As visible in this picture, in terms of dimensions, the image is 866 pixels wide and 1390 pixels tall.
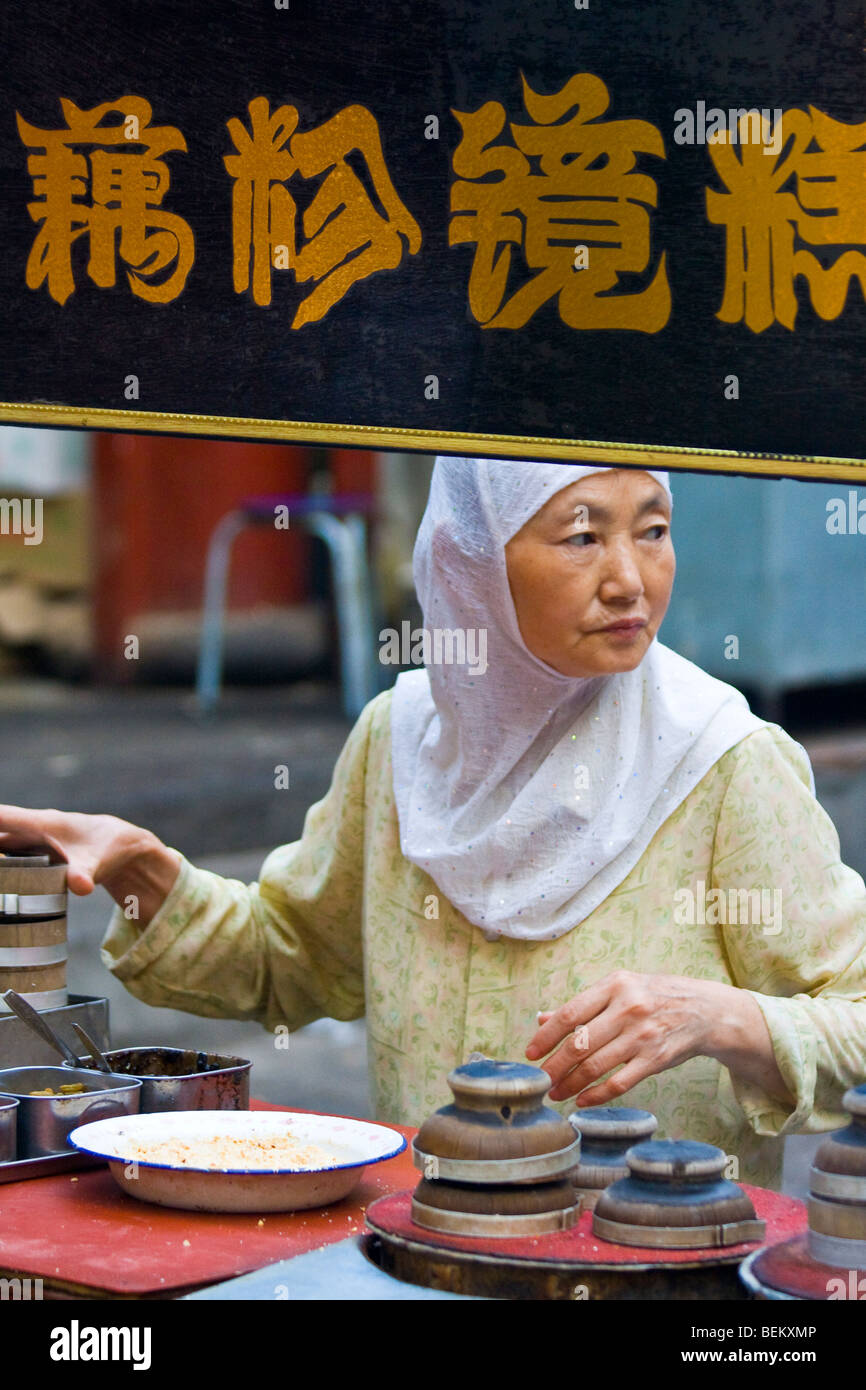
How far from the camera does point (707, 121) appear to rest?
1.56 meters

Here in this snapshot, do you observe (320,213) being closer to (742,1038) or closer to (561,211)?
(561,211)

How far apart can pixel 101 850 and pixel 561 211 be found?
106cm

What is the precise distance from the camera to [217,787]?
636 centimetres

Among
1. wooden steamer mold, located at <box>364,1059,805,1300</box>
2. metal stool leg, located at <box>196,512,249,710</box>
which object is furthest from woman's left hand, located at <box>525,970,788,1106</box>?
metal stool leg, located at <box>196,512,249,710</box>

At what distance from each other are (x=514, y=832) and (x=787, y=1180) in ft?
7.94

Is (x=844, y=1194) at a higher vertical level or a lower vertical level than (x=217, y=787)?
lower

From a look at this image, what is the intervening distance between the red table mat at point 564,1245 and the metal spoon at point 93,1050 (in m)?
0.50

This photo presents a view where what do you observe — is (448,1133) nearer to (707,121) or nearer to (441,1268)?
(441,1268)

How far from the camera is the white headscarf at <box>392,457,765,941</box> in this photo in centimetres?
210

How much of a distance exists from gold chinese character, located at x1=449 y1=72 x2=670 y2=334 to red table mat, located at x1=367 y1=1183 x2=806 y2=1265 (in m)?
0.81

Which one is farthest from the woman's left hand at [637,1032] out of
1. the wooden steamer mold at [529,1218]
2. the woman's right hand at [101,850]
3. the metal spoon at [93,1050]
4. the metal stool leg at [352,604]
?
the metal stool leg at [352,604]

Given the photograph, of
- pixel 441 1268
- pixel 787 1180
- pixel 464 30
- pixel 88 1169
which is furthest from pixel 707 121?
pixel 787 1180

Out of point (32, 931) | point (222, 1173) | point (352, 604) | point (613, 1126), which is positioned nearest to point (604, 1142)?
point (613, 1126)

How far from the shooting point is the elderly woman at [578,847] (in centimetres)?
202
